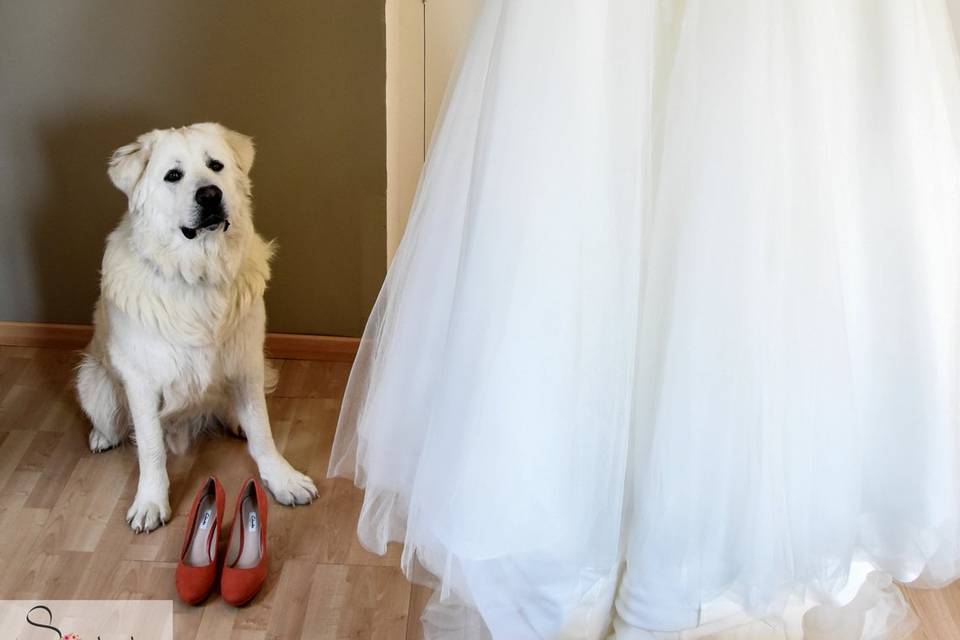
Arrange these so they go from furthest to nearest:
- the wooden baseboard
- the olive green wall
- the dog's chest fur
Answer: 1. the wooden baseboard
2. the olive green wall
3. the dog's chest fur

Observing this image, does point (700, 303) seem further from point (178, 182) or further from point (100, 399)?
point (100, 399)

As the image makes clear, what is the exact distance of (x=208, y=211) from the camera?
161cm

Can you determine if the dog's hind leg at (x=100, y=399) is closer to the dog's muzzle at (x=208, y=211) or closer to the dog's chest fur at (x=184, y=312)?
the dog's chest fur at (x=184, y=312)

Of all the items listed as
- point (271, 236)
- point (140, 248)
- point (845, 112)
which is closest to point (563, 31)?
point (845, 112)

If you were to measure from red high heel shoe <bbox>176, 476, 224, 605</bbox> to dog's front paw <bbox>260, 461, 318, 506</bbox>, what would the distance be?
0.14m

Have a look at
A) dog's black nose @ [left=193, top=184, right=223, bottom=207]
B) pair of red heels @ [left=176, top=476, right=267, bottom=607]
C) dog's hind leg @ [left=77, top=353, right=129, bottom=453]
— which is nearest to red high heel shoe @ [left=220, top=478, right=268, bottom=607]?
pair of red heels @ [left=176, top=476, right=267, bottom=607]

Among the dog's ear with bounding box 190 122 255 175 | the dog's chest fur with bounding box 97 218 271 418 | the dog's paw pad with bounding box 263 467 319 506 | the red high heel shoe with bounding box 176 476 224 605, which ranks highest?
the dog's ear with bounding box 190 122 255 175

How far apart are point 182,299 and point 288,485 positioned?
41 cm

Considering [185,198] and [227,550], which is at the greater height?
[185,198]

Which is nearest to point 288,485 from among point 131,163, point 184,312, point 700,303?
point 184,312

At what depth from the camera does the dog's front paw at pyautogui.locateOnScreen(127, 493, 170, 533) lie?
171 centimetres

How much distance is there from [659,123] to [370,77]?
42.0 inches

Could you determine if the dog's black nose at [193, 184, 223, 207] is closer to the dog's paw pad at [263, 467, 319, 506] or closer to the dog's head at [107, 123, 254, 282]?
the dog's head at [107, 123, 254, 282]

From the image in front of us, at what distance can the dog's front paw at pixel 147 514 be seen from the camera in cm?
171
